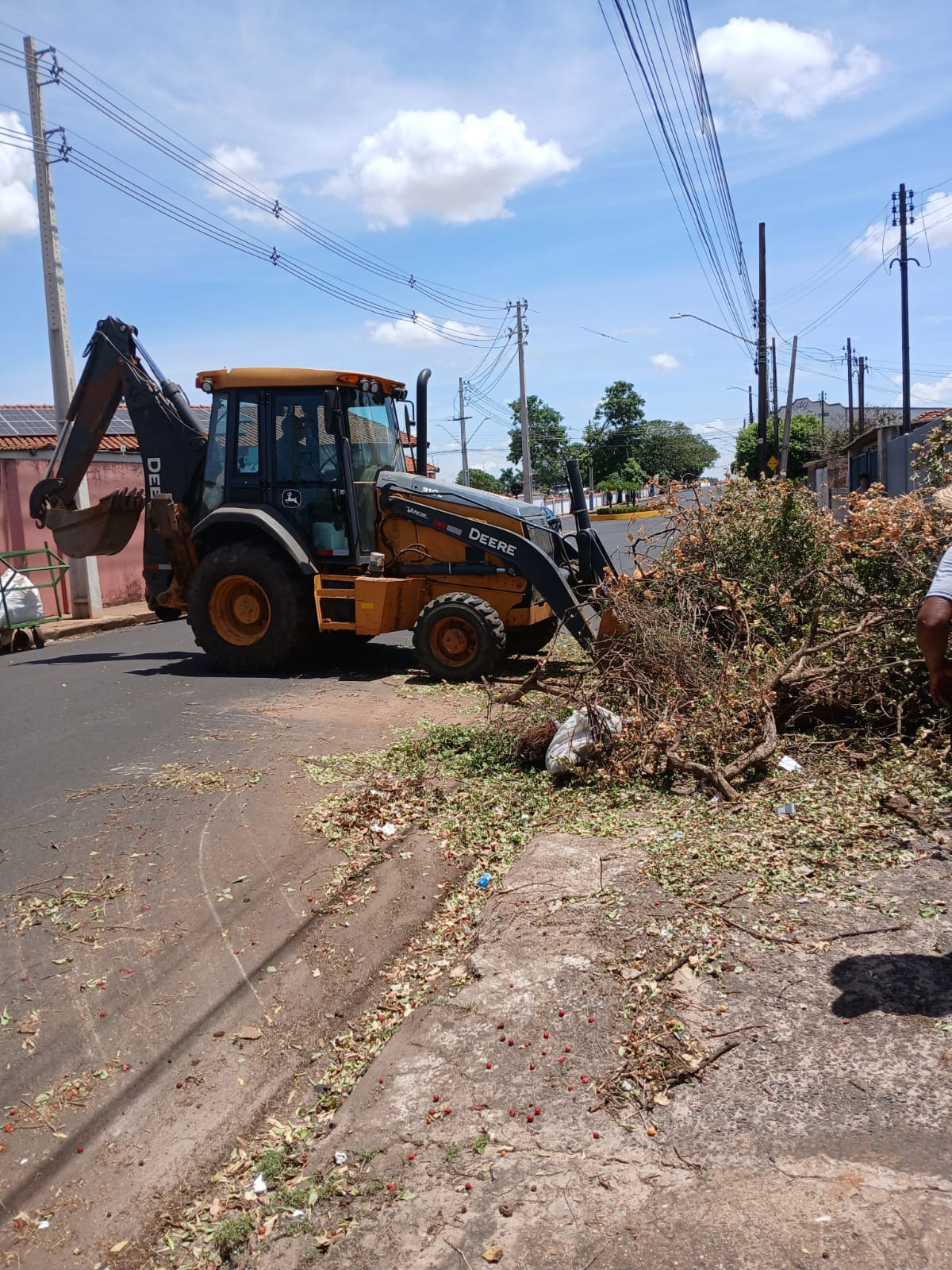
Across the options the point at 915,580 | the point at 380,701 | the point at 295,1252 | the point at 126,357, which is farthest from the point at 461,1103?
the point at 126,357

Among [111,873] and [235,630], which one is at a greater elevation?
[235,630]

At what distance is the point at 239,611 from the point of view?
10602mm

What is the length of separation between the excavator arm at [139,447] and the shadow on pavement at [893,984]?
9069mm

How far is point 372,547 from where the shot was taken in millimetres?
10148

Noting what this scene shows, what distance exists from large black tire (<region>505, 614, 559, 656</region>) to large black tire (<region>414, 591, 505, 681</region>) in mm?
927

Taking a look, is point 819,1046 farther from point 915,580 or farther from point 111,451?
point 111,451

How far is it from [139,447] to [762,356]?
20.7 metres

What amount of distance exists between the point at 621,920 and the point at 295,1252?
193 centimetres

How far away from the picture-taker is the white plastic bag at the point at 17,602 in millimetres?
13344

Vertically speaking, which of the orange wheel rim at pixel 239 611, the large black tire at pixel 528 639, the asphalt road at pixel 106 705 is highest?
the orange wheel rim at pixel 239 611

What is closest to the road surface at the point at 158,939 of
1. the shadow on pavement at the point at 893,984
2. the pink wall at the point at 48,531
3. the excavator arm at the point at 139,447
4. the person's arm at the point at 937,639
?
the shadow on pavement at the point at 893,984

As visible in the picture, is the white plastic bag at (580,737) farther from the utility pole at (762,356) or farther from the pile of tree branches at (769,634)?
the utility pole at (762,356)

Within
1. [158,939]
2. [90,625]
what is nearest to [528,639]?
[158,939]

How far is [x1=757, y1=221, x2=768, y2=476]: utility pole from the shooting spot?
27.4 metres
